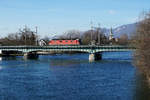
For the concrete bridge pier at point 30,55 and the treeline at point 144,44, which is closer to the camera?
the treeline at point 144,44

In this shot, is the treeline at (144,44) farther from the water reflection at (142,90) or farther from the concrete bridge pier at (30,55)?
the concrete bridge pier at (30,55)

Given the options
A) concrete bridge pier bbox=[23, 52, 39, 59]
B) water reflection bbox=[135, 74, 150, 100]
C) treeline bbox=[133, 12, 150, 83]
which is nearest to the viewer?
water reflection bbox=[135, 74, 150, 100]

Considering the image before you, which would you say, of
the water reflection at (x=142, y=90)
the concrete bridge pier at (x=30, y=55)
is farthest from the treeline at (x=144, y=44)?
the concrete bridge pier at (x=30, y=55)

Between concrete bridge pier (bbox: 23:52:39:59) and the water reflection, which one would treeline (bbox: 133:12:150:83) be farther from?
concrete bridge pier (bbox: 23:52:39:59)

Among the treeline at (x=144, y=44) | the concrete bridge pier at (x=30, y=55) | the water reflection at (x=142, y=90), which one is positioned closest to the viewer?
the water reflection at (x=142, y=90)

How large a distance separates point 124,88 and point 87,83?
6.31 metres

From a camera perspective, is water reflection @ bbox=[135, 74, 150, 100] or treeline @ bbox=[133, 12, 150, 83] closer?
water reflection @ bbox=[135, 74, 150, 100]

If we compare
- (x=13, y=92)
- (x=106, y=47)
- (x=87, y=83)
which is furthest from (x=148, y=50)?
(x=106, y=47)

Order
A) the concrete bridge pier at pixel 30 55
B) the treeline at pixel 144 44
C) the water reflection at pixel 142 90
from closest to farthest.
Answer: the water reflection at pixel 142 90, the treeline at pixel 144 44, the concrete bridge pier at pixel 30 55

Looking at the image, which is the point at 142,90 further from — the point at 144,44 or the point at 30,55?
the point at 30,55

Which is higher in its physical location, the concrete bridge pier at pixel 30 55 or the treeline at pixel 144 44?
the treeline at pixel 144 44

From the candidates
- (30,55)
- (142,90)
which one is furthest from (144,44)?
(30,55)

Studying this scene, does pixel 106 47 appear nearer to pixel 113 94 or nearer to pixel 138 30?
pixel 138 30

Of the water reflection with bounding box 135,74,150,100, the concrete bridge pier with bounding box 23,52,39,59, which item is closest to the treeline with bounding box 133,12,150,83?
the water reflection with bounding box 135,74,150,100
